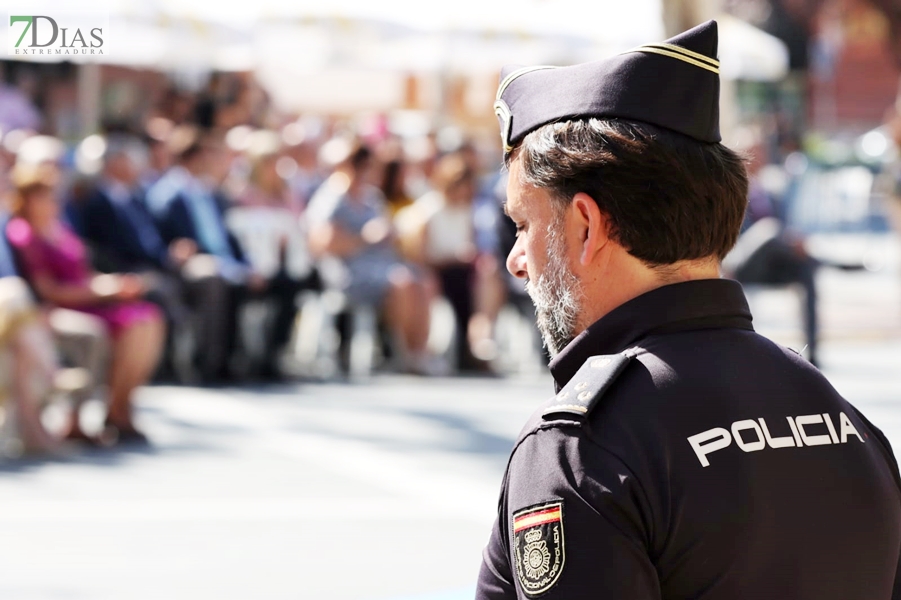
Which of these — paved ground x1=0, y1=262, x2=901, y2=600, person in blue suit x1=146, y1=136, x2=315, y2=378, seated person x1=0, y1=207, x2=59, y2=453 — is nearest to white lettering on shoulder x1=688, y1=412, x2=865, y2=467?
paved ground x1=0, y1=262, x2=901, y2=600

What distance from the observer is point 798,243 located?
36.6ft

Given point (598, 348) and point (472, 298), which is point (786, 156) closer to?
point (472, 298)

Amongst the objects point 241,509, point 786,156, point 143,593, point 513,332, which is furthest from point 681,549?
point 786,156

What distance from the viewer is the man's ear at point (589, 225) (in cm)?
160

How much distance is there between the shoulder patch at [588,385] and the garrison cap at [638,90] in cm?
27

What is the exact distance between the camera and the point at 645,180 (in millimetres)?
1566

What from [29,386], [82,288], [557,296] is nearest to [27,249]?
[82,288]

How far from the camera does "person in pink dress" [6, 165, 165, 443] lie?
7.69 metres

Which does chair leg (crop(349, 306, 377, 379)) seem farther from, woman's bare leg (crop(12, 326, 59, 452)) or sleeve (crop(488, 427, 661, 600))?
sleeve (crop(488, 427, 661, 600))

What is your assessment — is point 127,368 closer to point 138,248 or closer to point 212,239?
point 138,248

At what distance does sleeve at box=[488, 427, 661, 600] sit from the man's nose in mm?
327

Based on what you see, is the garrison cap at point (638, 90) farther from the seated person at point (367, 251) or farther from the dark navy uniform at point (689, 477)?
the seated person at point (367, 251)

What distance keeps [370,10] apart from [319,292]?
445 cm

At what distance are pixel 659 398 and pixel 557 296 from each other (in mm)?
228
